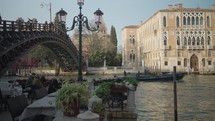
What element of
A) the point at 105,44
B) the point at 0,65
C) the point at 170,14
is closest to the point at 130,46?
the point at 105,44

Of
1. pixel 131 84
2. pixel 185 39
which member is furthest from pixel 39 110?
pixel 185 39

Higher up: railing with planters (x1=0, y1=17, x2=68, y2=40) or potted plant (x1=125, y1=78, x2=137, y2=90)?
railing with planters (x1=0, y1=17, x2=68, y2=40)

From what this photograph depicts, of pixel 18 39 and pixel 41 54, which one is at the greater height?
pixel 41 54

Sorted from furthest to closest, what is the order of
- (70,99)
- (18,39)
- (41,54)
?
(41,54)
(18,39)
(70,99)

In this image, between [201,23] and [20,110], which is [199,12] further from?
[20,110]

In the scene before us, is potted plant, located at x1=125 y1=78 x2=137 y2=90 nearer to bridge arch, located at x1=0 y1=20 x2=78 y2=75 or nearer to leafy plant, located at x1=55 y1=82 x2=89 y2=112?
leafy plant, located at x1=55 y1=82 x2=89 y2=112

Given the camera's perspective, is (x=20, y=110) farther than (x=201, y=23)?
No

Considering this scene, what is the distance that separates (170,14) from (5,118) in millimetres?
50010

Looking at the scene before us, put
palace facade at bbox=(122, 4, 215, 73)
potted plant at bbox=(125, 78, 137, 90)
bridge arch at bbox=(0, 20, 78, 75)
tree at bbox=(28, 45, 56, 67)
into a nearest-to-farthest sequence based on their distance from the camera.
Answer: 1. potted plant at bbox=(125, 78, 137, 90)
2. bridge arch at bbox=(0, 20, 78, 75)
3. tree at bbox=(28, 45, 56, 67)
4. palace facade at bbox=(122, 4, 215, 73)

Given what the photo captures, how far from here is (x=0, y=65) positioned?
16844 millimetres

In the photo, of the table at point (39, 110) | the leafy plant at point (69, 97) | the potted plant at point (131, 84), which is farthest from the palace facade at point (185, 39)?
the leafy plant at point (69, 97)

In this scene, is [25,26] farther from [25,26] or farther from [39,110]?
[39,110]

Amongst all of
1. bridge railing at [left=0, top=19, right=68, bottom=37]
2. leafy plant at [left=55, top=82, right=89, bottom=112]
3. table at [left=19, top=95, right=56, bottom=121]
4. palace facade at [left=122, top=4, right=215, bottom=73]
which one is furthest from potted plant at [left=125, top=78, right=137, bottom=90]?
palace facade at [left=122, top=4, right=215, bottom=73]

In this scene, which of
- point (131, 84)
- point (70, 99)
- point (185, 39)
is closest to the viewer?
point (70, 99)
